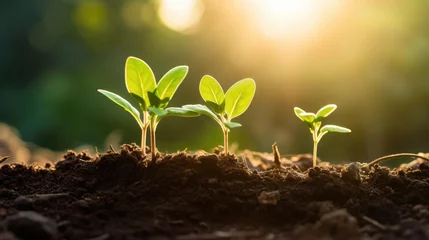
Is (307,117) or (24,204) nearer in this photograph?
(24,204)

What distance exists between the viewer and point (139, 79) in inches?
70.0

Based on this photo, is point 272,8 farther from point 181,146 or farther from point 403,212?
point 403,212

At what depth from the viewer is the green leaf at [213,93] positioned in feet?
5.89

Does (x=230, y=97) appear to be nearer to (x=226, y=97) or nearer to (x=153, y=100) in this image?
(x=226, y=97)

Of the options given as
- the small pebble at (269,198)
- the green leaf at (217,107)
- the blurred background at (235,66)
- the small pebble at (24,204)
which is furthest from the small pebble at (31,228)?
the blurred background at (235,66)

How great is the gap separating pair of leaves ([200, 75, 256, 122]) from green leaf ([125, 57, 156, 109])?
0.65 feet

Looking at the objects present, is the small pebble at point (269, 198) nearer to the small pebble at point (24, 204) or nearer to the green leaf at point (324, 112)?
the green leaf at point (324, 112)

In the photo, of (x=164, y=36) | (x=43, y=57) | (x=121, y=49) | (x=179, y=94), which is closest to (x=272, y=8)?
(x=179, y=94)

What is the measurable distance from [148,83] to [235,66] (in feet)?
25.4

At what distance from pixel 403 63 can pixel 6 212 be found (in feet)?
20.7

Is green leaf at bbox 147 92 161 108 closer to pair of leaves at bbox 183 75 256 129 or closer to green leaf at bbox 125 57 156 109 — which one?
green leaf at bbox 125 57 156 109

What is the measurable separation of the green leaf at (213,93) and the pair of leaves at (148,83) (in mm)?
84

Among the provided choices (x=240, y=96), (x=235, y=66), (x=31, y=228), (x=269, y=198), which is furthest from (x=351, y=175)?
(x=235, y=66)

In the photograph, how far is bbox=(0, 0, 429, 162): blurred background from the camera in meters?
6.94
